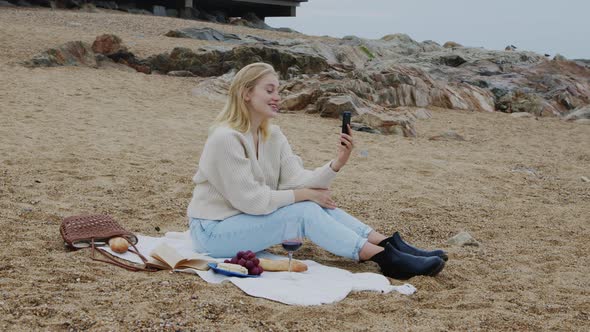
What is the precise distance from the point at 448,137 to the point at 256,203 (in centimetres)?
741

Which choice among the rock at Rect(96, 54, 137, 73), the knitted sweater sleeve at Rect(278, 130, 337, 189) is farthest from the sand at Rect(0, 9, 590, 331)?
the rock at Rect(96, 54, 137, 73)

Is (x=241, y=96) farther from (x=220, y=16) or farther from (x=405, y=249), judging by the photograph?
(x=220, y=16)

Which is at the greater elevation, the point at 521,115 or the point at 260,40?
the point at 260,40

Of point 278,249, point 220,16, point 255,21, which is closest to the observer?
point 278,249

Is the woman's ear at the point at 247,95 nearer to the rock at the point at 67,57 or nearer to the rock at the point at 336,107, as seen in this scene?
the rock at the point at 336,107

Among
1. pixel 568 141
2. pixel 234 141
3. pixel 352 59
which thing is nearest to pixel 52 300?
pixel 234 141

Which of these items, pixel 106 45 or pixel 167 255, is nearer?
pixel 167 255

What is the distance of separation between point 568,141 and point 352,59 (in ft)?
24.1

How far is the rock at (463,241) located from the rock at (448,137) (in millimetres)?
5803

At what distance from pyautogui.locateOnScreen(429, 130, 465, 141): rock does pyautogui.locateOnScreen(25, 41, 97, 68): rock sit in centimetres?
713

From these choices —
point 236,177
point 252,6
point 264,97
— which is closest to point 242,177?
point 236,177

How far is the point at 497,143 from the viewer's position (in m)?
11.3

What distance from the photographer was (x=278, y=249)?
5.09 metres

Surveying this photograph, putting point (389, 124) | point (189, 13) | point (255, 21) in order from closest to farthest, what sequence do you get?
point (389, 124) → point (189, 13) → point (255, 21)
